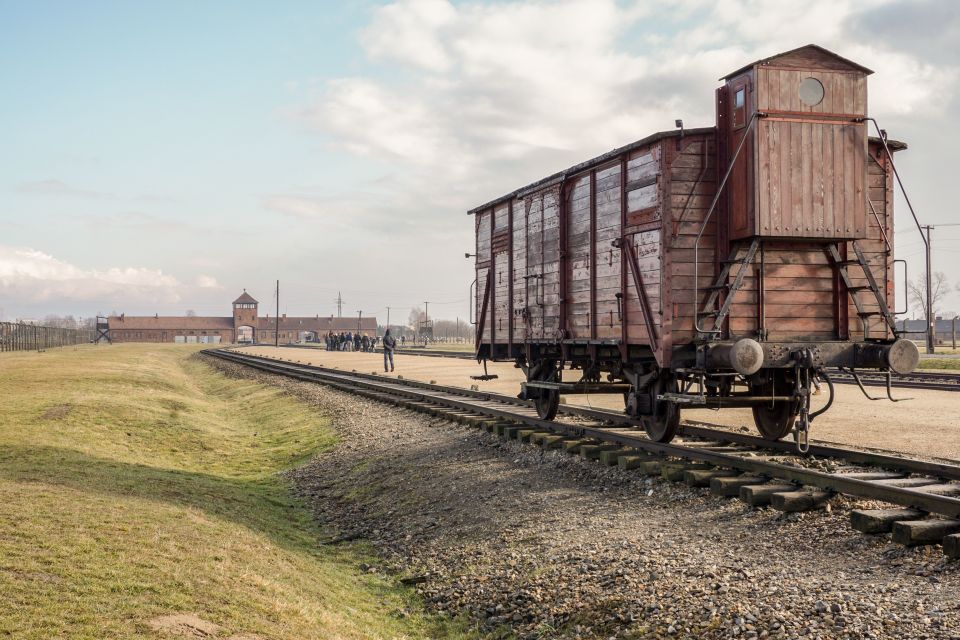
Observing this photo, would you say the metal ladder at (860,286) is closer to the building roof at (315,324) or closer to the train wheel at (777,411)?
the train wheel at (777,411)

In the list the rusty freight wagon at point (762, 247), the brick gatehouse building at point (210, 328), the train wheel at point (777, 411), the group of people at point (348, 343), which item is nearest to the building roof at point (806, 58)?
the rusty freight wagon at point (762, 247)

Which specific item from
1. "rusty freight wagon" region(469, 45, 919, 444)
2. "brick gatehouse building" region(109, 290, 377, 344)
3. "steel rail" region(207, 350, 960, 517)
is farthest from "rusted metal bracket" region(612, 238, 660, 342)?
"brick gatehouse building" region(109, 290, 377, 344)

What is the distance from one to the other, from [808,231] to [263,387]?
80.8ft

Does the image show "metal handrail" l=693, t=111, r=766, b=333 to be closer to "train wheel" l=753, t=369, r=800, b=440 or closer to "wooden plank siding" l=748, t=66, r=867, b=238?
"wooden plank siding" l=748, t=66, r=867, b=238

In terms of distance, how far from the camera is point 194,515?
9047 millimetres

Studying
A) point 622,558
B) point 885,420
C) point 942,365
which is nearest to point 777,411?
point 885,420

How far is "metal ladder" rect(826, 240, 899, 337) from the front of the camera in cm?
1006

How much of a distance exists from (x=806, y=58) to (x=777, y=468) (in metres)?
5.11

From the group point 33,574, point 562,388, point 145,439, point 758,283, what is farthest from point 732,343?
point 145,439

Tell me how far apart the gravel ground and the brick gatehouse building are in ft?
479

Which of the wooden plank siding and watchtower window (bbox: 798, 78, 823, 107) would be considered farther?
watchtower window (bbox: 798, 78, 823, 107)

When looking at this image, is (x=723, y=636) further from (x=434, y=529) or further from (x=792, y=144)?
(x=792, y=144)

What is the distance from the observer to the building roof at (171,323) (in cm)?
15588

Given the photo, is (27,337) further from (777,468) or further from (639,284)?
(777,468)
